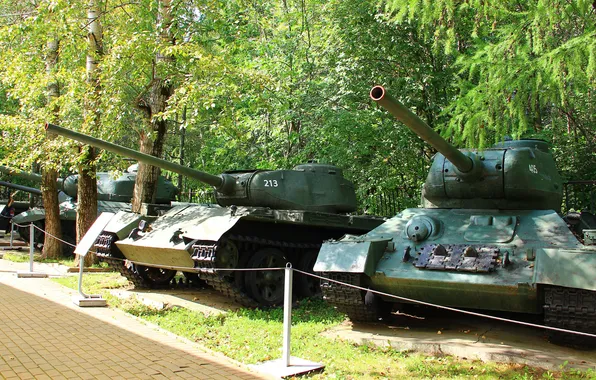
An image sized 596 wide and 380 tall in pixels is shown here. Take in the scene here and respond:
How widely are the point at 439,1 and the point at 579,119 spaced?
40.1 ft

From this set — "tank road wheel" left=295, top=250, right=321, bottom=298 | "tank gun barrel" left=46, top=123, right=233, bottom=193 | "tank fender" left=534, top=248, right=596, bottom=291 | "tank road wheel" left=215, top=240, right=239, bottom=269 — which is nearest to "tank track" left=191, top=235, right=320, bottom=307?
"tank road wheel" left=215, top=240, right=239, bottom=269

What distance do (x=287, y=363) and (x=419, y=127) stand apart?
116 inches

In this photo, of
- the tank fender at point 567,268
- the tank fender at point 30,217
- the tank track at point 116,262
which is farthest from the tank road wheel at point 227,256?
the tank fender at point 30,217

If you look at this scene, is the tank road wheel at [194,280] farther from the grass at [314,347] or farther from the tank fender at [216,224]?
the tank fender at [216,224]

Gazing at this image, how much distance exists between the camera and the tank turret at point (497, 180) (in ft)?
27.1

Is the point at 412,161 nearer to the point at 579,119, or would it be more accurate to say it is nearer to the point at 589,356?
the point at 579,119

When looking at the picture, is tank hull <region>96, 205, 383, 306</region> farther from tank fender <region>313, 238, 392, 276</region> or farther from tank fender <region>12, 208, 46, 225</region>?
tank fender <region>12, 208, 46, 225</region>

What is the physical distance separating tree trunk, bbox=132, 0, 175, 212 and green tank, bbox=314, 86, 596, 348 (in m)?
6.22

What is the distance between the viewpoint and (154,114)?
12977 mm

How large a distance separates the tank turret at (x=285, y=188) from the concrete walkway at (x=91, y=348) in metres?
2.94

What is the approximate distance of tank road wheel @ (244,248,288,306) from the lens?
32.8ft

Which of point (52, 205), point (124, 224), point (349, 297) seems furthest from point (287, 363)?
point (52, 205)

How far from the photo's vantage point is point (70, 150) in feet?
43.2

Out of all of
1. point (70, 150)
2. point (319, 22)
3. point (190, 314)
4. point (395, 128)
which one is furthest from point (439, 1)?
point (319, 22)
